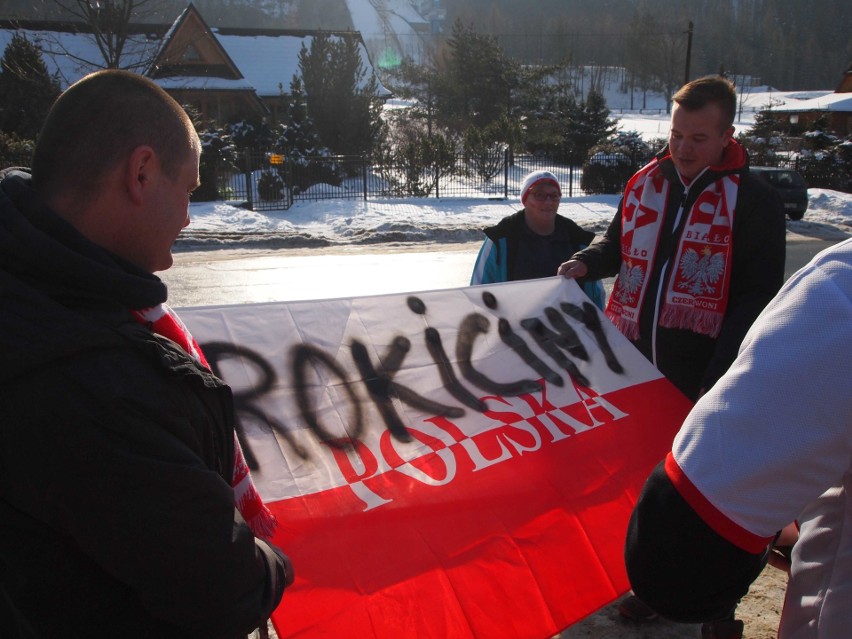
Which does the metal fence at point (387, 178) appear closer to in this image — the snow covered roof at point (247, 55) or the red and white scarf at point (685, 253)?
the snow covered roof at point (247, 55)

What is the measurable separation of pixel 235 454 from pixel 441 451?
4.12 ft

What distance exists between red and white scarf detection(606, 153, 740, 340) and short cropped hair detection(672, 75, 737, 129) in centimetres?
27

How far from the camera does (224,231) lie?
51.0 ft

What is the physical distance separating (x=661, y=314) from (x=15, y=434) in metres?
2.72

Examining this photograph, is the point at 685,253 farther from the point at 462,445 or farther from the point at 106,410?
the point at 106,410

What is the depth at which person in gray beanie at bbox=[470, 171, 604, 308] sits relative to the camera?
173 inches

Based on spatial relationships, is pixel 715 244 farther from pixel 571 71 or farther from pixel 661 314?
pixel 571 71

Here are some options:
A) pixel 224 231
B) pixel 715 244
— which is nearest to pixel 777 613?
pixel 715 244

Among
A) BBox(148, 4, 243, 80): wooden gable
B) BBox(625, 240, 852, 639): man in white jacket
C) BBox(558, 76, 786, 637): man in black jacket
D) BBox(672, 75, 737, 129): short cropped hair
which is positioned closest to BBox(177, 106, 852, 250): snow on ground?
BBox(558, 76, 786, 637): man in black jacket

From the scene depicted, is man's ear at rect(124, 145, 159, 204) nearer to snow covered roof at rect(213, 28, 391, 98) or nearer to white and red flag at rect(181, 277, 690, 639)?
white and red flag at rect(181, 277, 690, 639)

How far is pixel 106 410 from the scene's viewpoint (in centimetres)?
114

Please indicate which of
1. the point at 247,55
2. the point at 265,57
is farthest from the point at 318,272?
Result: the point at 247,55

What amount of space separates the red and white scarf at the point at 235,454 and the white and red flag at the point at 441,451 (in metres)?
0.45

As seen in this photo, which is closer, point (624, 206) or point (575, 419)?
point (575, 419)
